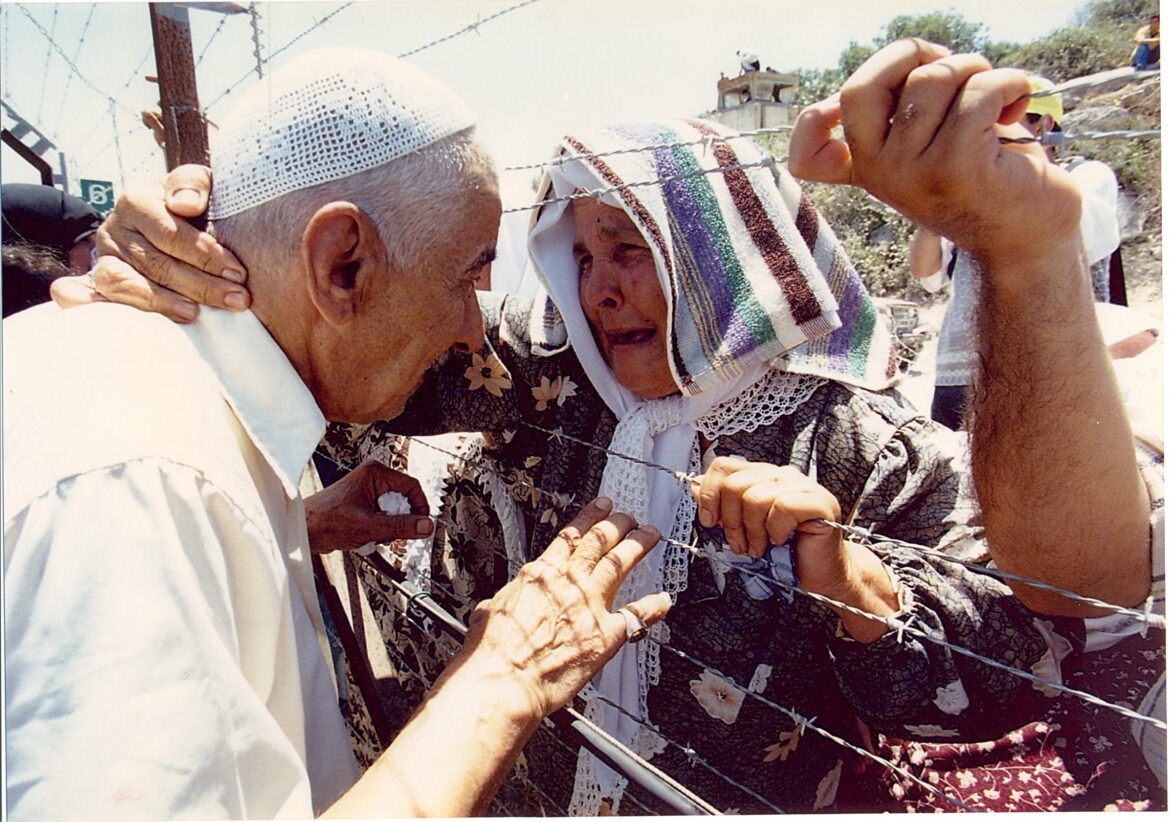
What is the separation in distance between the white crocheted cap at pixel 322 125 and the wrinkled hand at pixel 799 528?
2.73 feet

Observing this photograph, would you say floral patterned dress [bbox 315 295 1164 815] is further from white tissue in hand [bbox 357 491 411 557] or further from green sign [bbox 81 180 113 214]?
green sign [bbox 81 180 113 214]

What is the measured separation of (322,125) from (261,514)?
2.05 ft

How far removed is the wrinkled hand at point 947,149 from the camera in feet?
3.40

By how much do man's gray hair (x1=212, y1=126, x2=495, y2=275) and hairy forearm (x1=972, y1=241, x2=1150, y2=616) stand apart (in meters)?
0.95

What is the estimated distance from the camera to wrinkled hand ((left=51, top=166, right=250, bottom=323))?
118cm

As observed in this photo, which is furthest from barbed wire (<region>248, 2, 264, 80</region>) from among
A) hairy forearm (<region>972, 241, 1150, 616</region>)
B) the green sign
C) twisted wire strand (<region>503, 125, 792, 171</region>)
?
the green sign

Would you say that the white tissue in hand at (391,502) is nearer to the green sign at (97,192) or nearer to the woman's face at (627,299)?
the woman's face at (627,299)

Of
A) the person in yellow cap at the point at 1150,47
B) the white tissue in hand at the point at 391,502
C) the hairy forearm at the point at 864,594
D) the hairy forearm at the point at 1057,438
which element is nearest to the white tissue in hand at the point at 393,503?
the white tissue in hand at the point at 391,502

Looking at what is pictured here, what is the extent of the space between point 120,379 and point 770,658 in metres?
1.41

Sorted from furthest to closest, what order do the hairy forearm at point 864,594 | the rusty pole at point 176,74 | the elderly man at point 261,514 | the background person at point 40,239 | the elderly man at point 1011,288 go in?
the rusty pole at point 176,74
the background person at point 40,239
the hairy forearm at point 864,594
the elderly man at point 1011,288
the elderly man at point 261,514

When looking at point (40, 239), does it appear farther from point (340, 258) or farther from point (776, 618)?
point (776, 618)

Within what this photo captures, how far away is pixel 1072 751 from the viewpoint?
80.2 inches

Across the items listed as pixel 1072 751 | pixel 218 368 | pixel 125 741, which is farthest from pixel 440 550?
pixel 1072 751

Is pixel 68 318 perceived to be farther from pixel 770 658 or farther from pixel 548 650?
pixel 770 658
